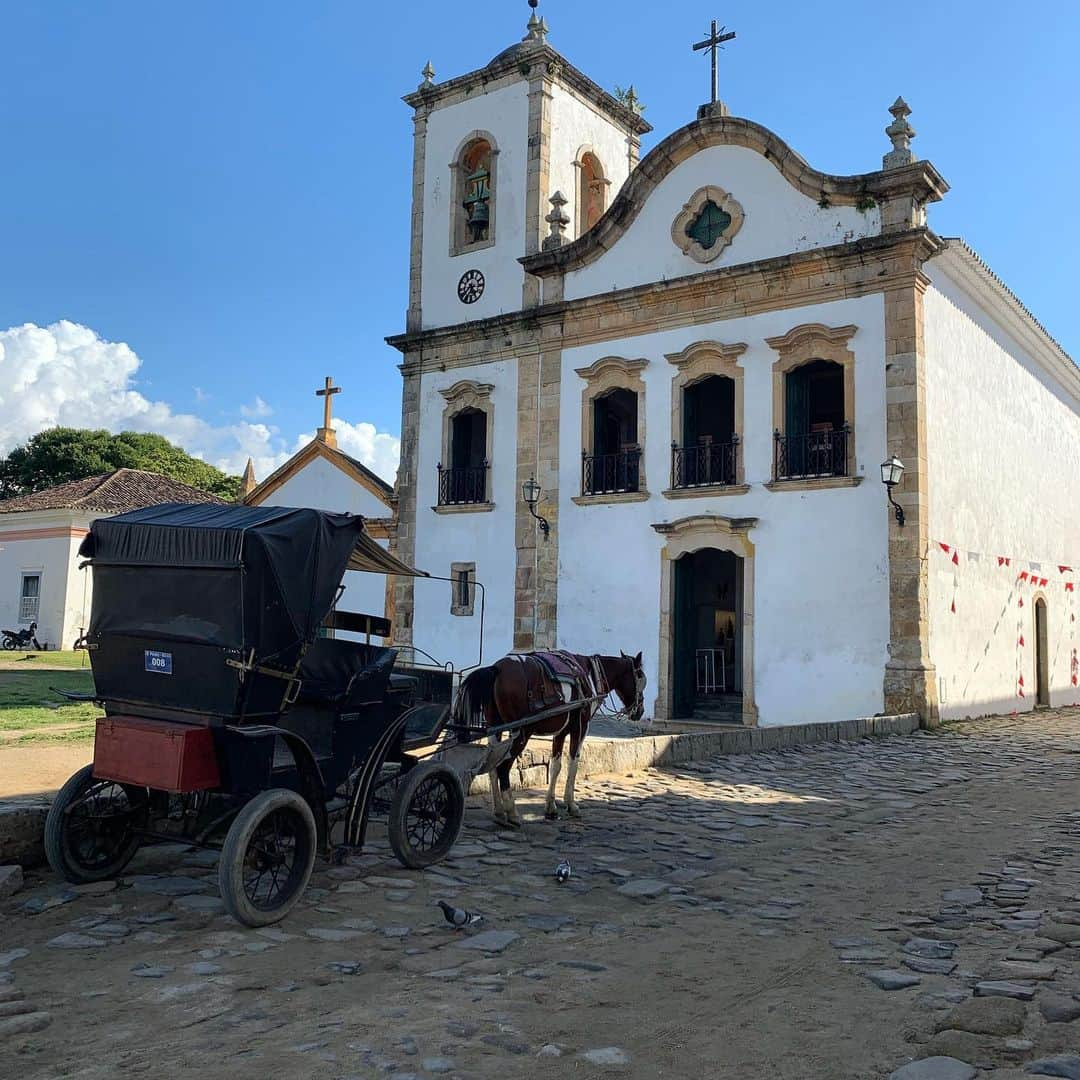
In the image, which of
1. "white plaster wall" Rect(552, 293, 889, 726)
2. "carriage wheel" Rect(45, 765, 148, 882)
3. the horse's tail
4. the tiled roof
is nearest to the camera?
"carriage wheel" Rect(45, 765, 148, 882)

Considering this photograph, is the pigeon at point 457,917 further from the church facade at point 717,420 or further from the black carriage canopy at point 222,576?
the church facade at point 717,420

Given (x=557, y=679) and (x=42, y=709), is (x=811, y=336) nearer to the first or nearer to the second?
(x=557, y=679)

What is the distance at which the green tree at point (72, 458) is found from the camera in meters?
42.7

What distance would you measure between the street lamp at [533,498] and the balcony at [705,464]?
242cm

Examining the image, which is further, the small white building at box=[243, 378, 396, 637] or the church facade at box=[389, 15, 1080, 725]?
the small white building at box=[243, 378, 396, 637]

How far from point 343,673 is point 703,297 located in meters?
12.2

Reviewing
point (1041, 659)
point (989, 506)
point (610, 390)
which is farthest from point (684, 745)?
point (1041, 659)

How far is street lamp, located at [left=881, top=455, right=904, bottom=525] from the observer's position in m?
13.5

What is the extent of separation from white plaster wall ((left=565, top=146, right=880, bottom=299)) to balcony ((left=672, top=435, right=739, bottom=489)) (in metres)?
2.84

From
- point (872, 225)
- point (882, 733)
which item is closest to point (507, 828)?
point (882, 733)

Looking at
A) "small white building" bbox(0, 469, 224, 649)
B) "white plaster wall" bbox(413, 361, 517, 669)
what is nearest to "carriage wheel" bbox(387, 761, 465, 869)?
"white plaster wall" bbox(413, 361, 517, 669)

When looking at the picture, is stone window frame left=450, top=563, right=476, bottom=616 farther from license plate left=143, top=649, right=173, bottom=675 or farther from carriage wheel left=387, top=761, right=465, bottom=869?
license plate left=143, top=649, right=173, bottom=675

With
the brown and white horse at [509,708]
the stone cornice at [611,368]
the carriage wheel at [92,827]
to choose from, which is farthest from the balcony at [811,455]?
the carriage wheel at [92,827]

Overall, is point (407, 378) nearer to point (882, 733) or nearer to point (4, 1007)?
point (882, 733)
